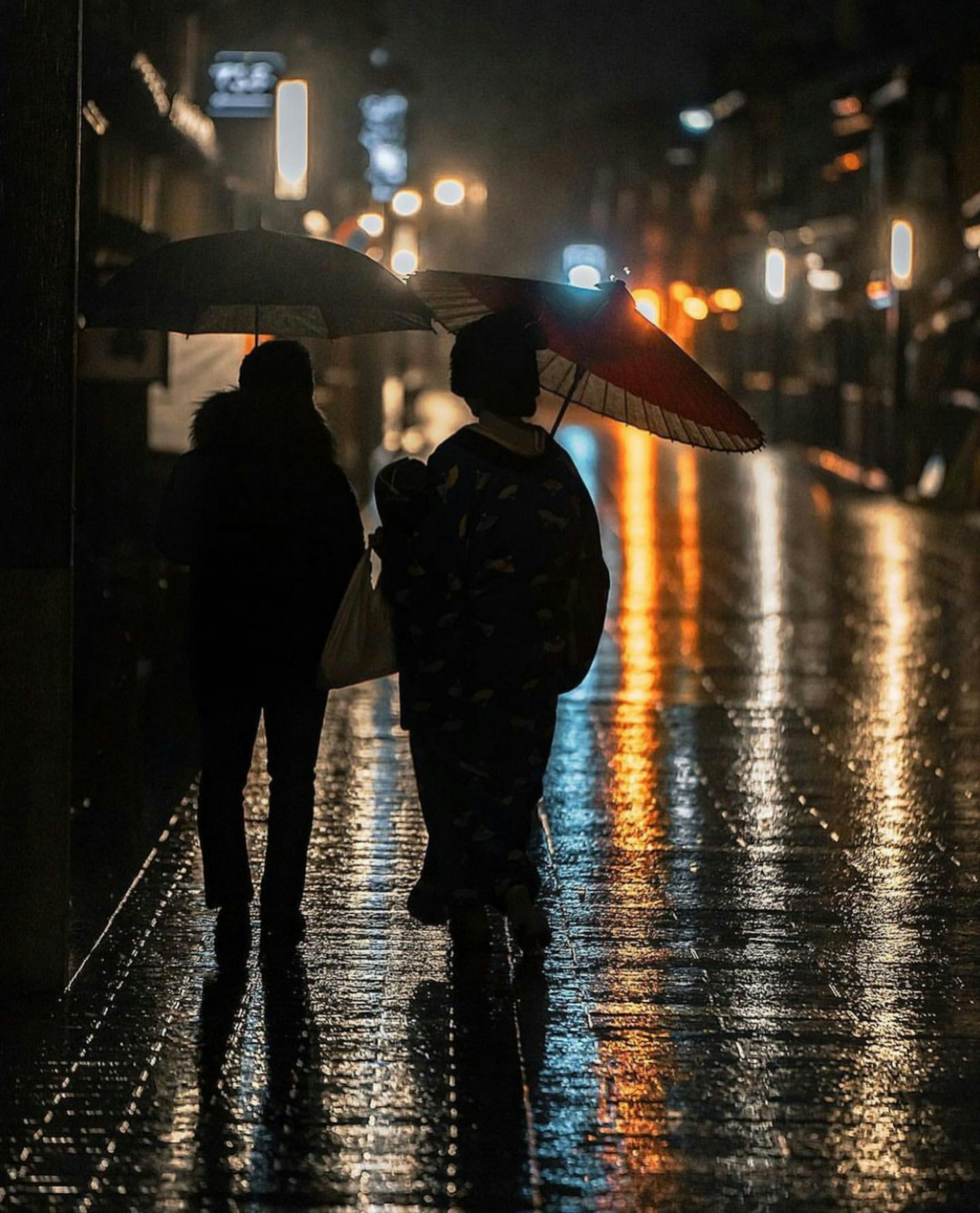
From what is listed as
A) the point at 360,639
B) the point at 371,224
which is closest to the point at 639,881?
the point at 360,639

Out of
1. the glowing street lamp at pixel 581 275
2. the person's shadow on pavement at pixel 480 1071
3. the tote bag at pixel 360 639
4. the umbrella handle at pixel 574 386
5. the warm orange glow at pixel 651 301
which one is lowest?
the person's shadow on pavement at pixel 480 1071

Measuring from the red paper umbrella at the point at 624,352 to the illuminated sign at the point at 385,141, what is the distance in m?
36.8

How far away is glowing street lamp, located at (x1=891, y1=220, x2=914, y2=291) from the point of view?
105 ft

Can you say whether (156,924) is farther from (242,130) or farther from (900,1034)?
(242,130)

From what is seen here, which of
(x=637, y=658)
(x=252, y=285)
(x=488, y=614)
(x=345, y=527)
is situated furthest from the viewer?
(x=637, y=658)

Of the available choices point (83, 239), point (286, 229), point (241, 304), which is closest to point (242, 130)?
point (286, 229)

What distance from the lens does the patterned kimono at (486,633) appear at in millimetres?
6449

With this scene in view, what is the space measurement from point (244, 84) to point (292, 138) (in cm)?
127

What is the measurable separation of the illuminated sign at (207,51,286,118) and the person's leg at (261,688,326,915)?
18.8 metres

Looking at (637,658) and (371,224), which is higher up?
(371,224)

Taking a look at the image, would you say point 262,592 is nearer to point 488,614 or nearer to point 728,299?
point 488,614

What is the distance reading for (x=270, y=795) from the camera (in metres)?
6.96

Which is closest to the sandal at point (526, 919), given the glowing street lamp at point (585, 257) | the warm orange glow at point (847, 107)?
the warm orange glow at point (847, 107)

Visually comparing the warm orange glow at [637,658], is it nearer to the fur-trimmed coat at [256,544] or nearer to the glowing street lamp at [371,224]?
the fur-trimmed coat at [256,544]
